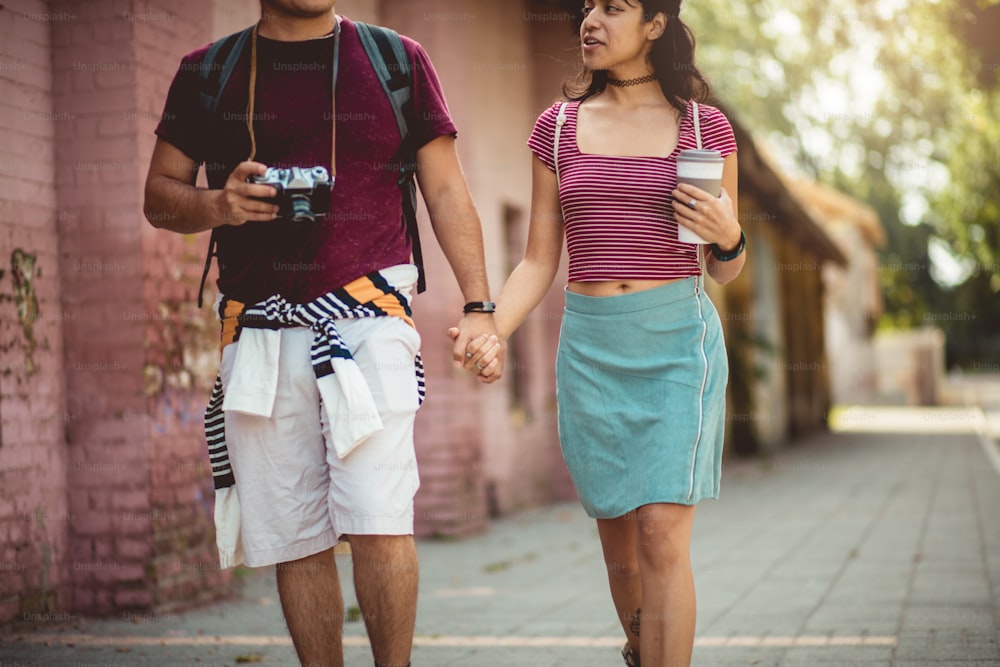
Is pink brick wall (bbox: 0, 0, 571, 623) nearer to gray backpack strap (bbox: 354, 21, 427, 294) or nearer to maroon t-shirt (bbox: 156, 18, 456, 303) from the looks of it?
maroon t-shirt (bbox: 156, 18, 456, 303)

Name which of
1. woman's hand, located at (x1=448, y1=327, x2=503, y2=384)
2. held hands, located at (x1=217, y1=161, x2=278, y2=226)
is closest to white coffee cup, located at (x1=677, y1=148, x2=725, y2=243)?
woman's hand, located at (x1=448, y1=327, x2=503, y2=384)

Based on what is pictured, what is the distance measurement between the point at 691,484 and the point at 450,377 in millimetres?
5911

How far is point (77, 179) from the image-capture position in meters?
6.31

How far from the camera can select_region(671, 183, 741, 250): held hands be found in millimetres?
3562

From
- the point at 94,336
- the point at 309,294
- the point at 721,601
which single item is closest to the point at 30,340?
the point at 94,336

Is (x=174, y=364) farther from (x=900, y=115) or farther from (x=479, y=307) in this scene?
(x=900, y=115)

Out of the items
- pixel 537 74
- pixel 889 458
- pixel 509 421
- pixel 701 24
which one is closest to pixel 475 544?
pixel 509 421

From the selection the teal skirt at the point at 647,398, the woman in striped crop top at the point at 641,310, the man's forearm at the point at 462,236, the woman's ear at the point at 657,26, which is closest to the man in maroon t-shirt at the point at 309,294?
the man's forearm at the point at 462,236

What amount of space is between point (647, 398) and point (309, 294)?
0.99 metres

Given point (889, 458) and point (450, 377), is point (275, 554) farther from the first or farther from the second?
point (889, 458)

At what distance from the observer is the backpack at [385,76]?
3566 mm

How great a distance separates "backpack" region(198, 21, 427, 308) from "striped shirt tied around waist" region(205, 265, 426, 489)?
20cm

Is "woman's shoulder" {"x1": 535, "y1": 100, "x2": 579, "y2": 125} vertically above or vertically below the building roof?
below

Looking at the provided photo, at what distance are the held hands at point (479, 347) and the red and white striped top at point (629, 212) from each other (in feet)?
1.05
